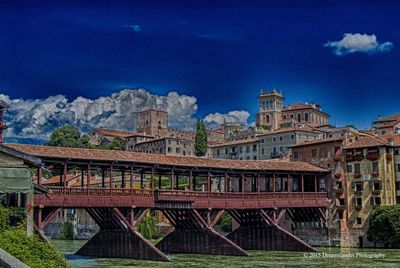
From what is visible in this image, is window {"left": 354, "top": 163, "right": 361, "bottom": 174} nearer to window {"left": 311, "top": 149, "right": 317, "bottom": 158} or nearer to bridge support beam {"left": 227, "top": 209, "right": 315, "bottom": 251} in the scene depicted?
window {"left": 311, "top": 149, "right": 317, "bottom": 158}

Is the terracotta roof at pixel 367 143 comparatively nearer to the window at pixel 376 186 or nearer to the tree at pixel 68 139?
the window at pixel 376 186

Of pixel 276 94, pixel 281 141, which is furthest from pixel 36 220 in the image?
pixel 276 94

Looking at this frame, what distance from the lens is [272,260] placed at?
38.1 meters

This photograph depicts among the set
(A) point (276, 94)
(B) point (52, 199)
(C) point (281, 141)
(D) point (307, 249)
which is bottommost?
(D) point (307, 249)

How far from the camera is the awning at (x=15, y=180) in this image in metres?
22.4

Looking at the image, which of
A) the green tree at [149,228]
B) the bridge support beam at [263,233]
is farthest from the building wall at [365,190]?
the green tree at [149,228]

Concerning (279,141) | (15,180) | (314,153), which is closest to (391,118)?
(279,141)

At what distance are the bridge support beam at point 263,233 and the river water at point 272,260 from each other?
1.11m

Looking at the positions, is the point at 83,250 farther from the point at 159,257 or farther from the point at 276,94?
the point at 276,94

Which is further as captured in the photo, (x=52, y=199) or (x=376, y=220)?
(x=376, y=220)

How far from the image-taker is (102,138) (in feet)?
533

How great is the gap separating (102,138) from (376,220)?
121 m

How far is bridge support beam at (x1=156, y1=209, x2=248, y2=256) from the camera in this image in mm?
40344

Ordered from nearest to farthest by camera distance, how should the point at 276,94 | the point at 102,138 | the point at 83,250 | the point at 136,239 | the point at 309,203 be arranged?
the point at 136,239
the point at 83,250
the point at 309,203
the point at 276,94
the point at 102,138
